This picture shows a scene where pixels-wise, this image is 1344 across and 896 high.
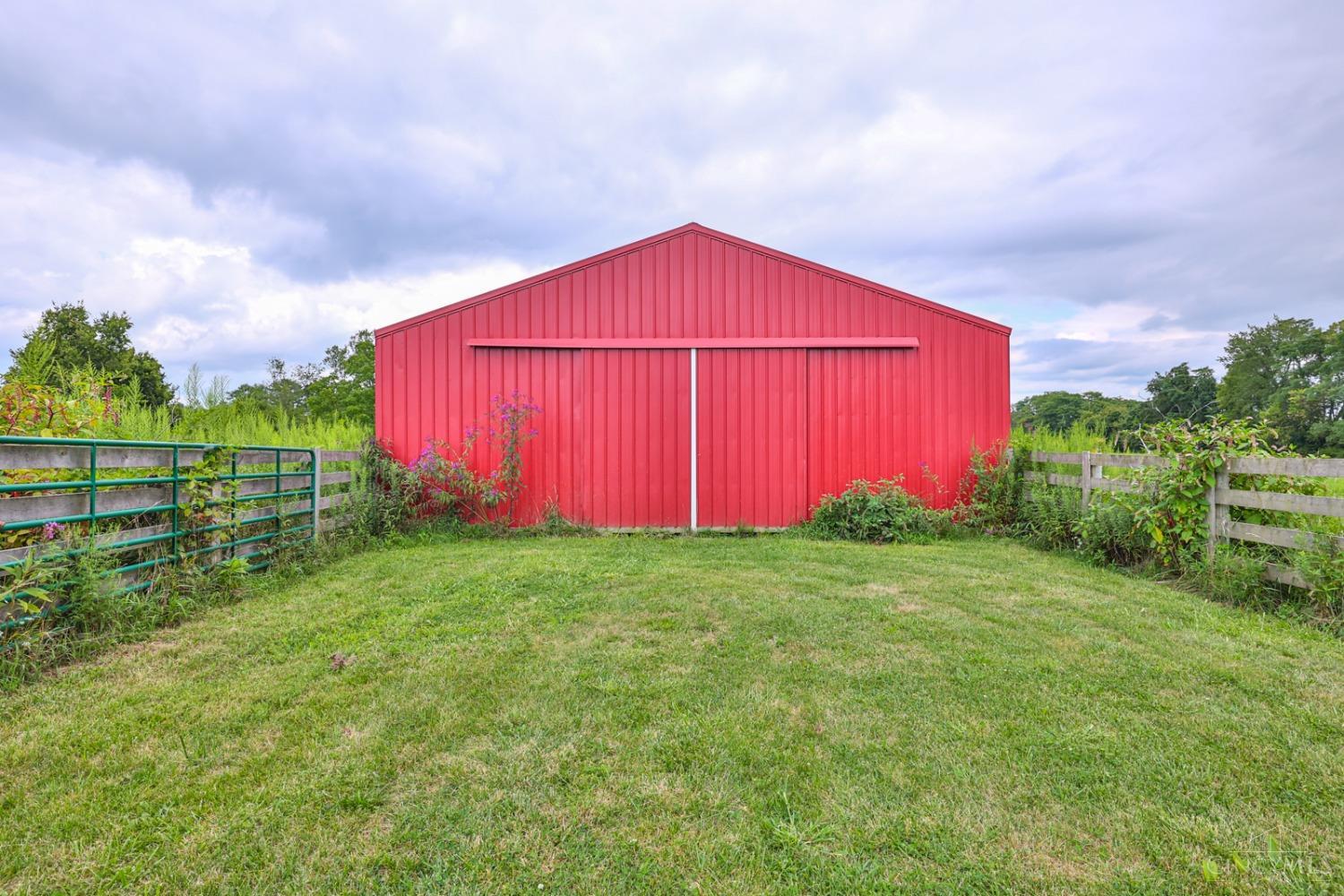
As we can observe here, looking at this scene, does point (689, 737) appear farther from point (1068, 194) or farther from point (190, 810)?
point (1068, 194)

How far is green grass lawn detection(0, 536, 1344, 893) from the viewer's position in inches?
55.3

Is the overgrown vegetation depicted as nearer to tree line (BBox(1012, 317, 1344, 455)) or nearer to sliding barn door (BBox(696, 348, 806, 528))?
sliding barn door (BBox(696, 348, 806, 528))

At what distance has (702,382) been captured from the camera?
24.3 feet

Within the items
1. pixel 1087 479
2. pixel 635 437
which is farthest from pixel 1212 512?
pixel 635 437

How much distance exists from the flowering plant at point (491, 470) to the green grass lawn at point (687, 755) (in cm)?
364

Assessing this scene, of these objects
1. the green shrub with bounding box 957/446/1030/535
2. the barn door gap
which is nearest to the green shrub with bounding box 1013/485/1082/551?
the green shrub with bounding box 957/446/1030/535

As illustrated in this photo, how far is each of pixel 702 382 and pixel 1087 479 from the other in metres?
4.68

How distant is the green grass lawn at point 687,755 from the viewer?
1.41m

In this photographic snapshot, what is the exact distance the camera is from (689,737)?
201 cm

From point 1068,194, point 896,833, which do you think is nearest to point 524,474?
point 896,833

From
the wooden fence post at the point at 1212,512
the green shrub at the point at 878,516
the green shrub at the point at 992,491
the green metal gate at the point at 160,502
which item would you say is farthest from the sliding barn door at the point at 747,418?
the green metal gate at the point at 160,502

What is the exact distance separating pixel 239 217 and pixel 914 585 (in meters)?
12.3

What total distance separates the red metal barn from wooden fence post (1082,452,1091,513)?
5.34 feet

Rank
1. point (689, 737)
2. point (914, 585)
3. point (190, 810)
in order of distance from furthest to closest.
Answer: point (914, 585), point (689, 737), point (190, 810)
